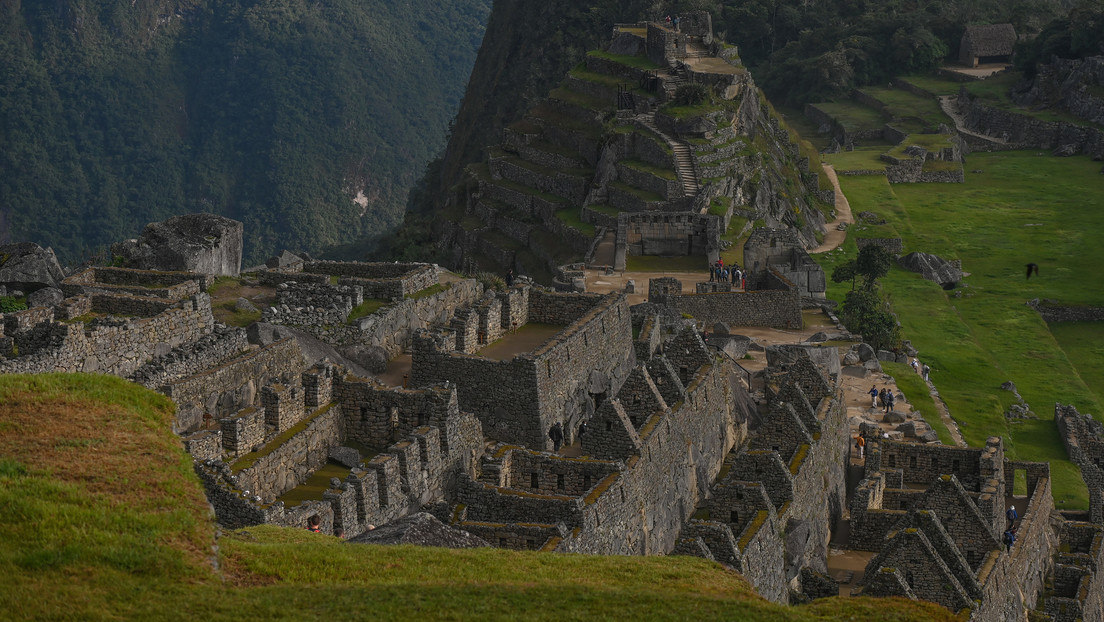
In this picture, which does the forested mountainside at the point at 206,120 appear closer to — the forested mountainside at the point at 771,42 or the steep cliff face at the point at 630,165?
the forested mountainside at the point at 771,42

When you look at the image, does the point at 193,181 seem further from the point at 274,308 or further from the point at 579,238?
the point at 274,308

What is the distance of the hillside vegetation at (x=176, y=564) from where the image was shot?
45.6 feet

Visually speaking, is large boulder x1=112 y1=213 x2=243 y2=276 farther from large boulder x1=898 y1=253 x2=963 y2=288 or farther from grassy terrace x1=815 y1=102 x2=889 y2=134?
grassy terrace x1=815 y1=102 x2=889 y2=134

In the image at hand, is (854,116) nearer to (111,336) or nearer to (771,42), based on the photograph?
(771,42)

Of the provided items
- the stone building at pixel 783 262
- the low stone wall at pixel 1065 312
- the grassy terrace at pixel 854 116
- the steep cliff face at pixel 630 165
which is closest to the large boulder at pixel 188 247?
the stone building at pixel 783 262

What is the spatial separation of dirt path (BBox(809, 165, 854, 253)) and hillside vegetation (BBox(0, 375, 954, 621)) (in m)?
61.4

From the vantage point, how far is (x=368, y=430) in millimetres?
25453

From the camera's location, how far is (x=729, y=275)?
5475 centimetres

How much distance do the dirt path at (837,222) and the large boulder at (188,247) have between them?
45245 mm

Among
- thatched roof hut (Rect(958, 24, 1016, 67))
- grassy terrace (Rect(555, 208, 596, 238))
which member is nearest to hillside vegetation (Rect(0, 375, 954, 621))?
grassy terrace (Rect(555, 208, 596, 238))

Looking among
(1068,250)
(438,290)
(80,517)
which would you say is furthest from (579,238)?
(80,517)

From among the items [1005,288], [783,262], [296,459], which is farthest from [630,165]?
[296,459]

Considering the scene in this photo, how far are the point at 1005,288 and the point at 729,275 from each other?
76.9 ft

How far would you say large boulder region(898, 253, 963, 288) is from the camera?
7319 centimetres
